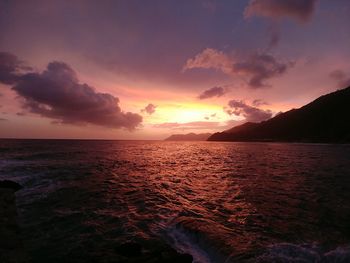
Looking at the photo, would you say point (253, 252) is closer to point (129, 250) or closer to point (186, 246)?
point (186, 246)

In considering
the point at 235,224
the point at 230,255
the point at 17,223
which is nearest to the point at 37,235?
the point at 17,223

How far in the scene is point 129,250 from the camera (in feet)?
36.2

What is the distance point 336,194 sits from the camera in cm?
2341

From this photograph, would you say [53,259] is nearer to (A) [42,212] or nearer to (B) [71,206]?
(A) [42,212]

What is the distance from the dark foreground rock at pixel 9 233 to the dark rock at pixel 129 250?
12.6 ft

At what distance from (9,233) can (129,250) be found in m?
6.87

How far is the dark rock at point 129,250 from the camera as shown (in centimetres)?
1082

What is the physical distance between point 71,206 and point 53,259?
9.17m

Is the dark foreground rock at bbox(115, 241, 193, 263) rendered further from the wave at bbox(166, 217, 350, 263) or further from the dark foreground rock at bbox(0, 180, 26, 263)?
the dark foreground rock at bbox(0, 180, 26, 263)

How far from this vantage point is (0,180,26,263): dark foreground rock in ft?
33.8

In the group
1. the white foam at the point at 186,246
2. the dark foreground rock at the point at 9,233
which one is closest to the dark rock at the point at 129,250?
the white foam at the point at 186,246

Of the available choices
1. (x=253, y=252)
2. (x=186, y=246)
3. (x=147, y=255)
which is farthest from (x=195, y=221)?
(x=147, y=255)

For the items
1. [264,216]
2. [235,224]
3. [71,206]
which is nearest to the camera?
[235,224]

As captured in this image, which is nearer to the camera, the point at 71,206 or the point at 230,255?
the point at 230,255
